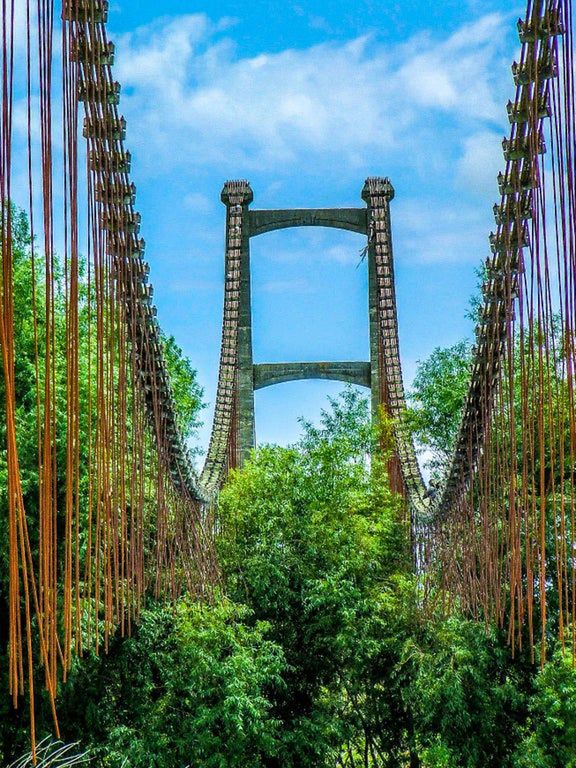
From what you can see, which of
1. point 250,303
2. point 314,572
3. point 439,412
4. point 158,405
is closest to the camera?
point 158,405

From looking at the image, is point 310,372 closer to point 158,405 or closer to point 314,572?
point 314,572

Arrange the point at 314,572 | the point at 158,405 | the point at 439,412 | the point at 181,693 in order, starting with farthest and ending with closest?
the point at 439,412, the point at 314,572, the point at 181,693, the point at 158,405

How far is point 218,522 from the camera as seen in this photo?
20172 millimetres

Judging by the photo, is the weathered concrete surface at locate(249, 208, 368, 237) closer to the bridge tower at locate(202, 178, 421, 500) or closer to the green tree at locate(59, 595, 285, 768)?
the bridge tower at locate(202, 178, 421, 500)

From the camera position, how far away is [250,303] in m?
29.8

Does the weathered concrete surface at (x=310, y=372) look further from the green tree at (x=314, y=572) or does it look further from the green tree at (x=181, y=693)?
the green tree at (x=181, y=693)

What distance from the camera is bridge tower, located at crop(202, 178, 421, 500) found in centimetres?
2605

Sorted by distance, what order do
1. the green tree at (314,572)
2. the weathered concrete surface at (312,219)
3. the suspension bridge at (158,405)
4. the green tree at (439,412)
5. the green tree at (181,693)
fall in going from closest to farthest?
the suspension bridge at (158,405), the green tree at (181,693), the green tree at (314,572), the green tree at (439,412), the weathered concrete surface at (312,219)

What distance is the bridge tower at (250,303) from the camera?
26047 millimetres

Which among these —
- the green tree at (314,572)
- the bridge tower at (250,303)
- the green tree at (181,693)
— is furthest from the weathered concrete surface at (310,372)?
the green tree at (181,693)

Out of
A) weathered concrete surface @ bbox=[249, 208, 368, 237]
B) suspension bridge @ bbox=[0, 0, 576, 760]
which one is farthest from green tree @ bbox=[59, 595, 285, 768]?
weathered concrete surface @ bbox=[249, 208, 368, 237]

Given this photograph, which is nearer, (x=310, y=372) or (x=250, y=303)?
(x=310, y=372)

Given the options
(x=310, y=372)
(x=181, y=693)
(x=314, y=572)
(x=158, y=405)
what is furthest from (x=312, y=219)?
(x=158, y=405)

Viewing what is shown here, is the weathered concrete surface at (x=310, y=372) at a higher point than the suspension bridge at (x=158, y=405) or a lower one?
higher
